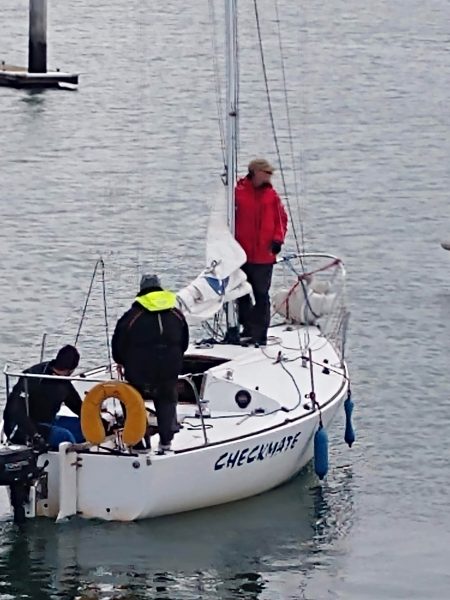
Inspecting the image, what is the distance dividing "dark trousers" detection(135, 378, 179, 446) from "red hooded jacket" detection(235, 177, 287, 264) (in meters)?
3.00

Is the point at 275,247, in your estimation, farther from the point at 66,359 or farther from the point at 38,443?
the point at 38,443

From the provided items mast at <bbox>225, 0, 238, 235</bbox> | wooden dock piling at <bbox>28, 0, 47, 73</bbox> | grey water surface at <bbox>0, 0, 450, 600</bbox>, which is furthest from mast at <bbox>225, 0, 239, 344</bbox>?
wooden dock piling at <bbox>28, 0, 47, 73</bbox>

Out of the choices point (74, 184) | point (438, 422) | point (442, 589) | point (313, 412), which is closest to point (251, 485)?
point (313, 412)

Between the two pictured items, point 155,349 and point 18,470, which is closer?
point 18,470

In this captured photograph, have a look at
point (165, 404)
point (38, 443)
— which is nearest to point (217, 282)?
point (165, 404)

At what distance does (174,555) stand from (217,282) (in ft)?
11.1

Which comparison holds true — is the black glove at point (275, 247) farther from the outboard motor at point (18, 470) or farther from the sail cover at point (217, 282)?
the outboard motor at point (18, 470)

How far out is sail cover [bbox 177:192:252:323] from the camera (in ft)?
59.7

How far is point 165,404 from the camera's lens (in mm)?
16031

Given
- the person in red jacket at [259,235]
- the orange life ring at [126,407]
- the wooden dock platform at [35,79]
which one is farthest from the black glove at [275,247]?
the wooden dock platform at [35,79]

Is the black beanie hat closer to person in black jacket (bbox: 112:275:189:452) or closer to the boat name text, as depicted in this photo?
person in black jacket (bbox: 112:275:189:452)

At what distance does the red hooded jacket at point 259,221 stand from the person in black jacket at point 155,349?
286cm

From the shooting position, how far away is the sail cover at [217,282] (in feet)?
59.7

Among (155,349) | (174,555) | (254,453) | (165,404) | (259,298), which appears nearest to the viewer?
(174,555)
